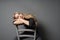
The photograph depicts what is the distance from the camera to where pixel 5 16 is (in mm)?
1941

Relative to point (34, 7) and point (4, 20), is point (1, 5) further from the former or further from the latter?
point (34, 7)

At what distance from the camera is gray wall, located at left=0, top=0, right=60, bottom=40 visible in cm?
190

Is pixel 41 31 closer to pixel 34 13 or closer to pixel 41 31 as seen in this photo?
pixel 41 31

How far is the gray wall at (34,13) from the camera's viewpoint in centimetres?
190

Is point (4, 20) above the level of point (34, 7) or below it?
below

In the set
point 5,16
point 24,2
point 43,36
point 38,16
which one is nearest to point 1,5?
point 5,16

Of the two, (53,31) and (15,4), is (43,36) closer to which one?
(53,31)

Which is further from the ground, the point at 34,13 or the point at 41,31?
the point at 34,13

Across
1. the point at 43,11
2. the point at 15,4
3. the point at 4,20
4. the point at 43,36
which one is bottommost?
the point at 43,36

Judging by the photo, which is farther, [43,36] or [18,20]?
[43,36]

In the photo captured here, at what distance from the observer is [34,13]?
6.28 feet

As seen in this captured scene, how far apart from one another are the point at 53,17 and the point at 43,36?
37 centimetres

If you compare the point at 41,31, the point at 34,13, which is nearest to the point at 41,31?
the point at 41,31

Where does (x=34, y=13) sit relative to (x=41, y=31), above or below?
above
